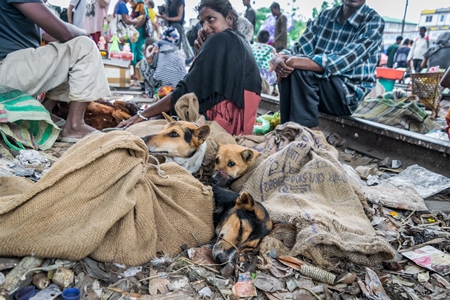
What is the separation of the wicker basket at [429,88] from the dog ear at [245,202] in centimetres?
693

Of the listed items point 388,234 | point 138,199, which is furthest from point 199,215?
point 388,234

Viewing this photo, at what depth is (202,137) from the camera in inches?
122

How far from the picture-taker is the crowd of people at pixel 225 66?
3598 millimetres

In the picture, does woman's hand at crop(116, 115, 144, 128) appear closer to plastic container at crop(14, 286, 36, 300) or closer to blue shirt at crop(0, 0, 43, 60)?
blue shirt at crop(0, 0, 43, 60)

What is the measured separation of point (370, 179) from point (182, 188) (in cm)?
215

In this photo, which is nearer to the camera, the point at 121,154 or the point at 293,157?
the point at 121,154

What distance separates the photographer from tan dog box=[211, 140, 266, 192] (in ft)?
9.81

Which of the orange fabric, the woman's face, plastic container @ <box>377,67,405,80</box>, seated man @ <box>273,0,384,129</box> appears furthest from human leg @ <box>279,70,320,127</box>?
plastic container @ <box>377,67,405,80</box>

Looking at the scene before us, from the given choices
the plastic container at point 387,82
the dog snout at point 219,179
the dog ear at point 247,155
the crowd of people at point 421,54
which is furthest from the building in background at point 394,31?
the dog snout at point 219,179

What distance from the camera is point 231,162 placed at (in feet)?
10.1

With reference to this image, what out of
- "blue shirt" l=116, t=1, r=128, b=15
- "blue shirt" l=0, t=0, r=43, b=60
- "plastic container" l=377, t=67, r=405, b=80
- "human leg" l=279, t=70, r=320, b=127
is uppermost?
"blue shirt" l=116, t=1, r=128, b=15

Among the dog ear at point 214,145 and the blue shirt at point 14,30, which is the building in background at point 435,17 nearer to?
the dog ear at point 214,145

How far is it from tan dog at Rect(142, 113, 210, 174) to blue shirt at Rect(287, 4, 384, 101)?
6.82 ft

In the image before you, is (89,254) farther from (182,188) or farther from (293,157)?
(293,157)
